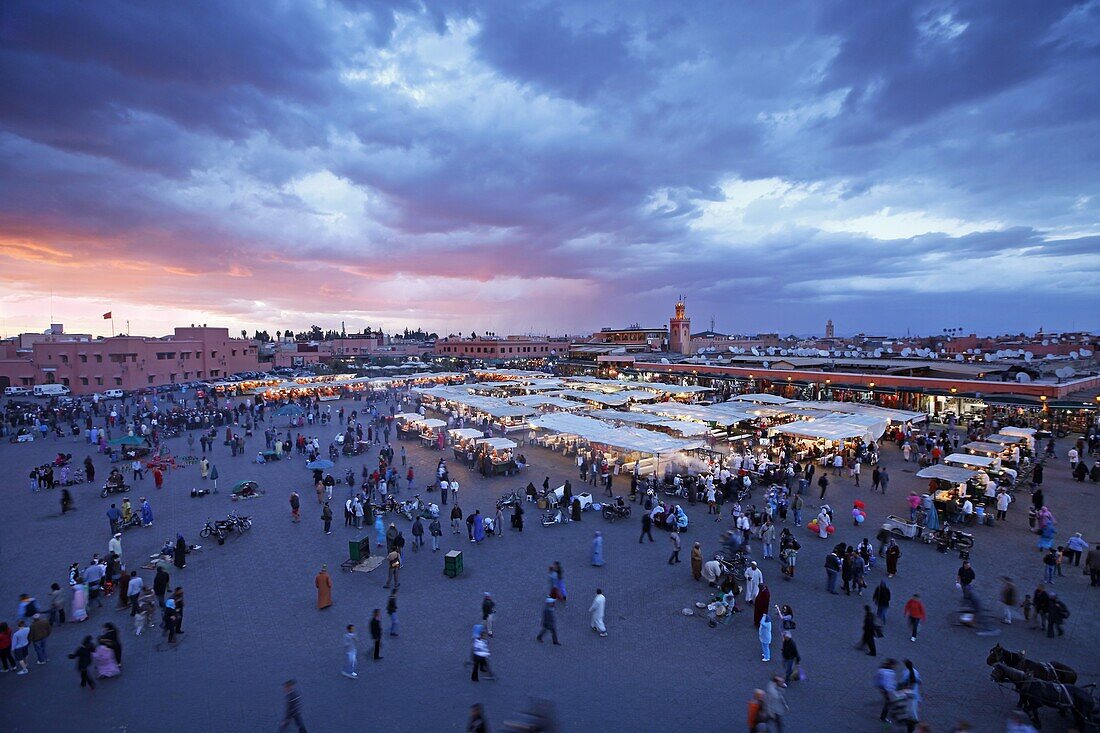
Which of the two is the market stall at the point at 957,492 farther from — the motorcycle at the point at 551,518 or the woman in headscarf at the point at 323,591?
the woman in headscarf at the point at 323,591

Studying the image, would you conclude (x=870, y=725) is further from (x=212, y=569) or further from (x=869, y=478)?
(x=869, y=478)

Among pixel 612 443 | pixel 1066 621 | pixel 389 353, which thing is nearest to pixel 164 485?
pixel 612 443

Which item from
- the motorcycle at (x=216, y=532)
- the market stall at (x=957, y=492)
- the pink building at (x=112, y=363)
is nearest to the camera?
the motorcycle at (x=216, y=532)

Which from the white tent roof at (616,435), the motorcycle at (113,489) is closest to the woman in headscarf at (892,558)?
the white tent roof at (616,435)

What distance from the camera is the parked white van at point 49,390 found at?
39.6m

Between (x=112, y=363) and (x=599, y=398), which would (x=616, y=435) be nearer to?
(x=599, y=398)

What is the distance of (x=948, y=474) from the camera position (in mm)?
13953

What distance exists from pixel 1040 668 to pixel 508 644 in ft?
23.0

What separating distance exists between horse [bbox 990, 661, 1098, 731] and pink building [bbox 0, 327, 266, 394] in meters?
58.6

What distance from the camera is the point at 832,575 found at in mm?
9312

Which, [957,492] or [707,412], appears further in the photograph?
[707,412]

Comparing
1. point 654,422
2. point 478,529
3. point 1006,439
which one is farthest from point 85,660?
point 1006,439

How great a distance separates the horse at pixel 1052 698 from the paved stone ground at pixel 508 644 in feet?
0.91

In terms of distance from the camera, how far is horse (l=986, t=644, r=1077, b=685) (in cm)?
619
